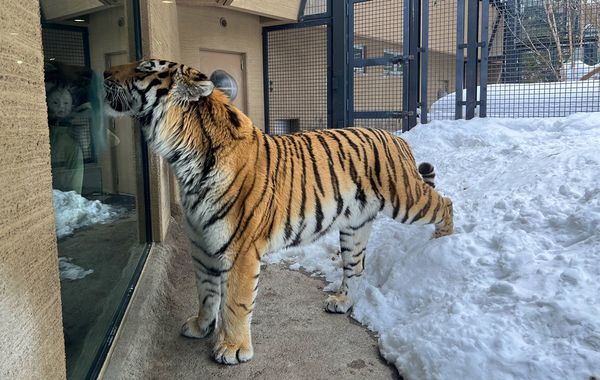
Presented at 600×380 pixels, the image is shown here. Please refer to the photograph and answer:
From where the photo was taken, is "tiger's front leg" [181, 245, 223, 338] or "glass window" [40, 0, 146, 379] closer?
"glass window" [40, 0, 146, 379]

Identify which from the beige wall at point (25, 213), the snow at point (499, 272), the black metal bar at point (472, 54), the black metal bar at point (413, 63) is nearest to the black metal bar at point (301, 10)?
the black metal bar at point (413, 63)

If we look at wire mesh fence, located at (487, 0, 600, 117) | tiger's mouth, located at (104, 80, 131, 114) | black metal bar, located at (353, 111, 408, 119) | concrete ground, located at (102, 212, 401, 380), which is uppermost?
wire mesh fence, located at (487, 0, 600, 117)

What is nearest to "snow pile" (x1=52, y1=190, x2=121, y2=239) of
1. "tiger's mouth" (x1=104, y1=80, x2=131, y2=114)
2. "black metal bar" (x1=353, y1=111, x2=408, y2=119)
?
"tiger's mouth" (x1=104, y1=80, x2=131, y2=114)

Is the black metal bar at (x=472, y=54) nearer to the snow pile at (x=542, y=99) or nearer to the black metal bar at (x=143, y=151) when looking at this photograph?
the snow pile at (x=542, y=99)

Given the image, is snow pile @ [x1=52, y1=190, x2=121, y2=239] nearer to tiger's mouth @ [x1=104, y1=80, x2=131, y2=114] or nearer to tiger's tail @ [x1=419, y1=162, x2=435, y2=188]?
tiger's mouth @ [x1=104, y1=80, x2=131, y2=114]

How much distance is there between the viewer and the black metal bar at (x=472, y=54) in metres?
6.36

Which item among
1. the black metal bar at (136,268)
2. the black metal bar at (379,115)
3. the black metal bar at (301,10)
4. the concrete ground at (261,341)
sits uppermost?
the black metal bar at (301,10)

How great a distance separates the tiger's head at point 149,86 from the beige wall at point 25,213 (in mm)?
1297

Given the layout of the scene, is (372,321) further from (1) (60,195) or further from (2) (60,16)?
(2) (60,16)

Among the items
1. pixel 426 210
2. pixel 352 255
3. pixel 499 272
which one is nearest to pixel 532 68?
pixel 426 210

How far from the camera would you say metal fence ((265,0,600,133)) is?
6406 mm

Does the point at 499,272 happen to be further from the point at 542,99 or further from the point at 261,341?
the point at 542,99

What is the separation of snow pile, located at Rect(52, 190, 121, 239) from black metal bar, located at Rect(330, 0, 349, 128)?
15.5 ft

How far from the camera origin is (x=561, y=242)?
3014 millimetres
